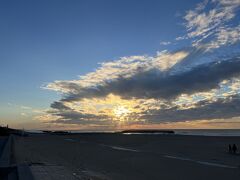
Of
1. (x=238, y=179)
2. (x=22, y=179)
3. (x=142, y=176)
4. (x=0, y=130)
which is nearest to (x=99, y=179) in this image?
(x=142, y=176)

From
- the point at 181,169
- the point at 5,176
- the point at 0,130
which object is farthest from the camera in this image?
the point at 0,130

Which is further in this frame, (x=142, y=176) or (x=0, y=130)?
(x=0, y=130)

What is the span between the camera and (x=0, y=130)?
10769 cm

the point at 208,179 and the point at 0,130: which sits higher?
the point at 0,130

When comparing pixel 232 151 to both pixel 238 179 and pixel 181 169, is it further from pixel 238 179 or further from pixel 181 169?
pixel 238 179

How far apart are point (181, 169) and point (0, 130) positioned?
9586 cm

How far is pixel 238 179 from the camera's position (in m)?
16.8

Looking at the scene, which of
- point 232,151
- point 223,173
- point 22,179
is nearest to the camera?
point 22,179

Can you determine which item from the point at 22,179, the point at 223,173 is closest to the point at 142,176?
the point at 223,173

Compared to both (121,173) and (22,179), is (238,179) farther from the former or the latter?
(22,179)

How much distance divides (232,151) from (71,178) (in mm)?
24638

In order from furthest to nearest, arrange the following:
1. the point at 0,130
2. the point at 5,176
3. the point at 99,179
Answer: the point at 0,130, the point at 99,179, the point at 5,176

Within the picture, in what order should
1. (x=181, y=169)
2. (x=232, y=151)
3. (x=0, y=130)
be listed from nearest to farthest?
(x=181, y=169)
(x=232, y=151)
(x=0, y=130)

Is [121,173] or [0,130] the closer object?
[121,173]
